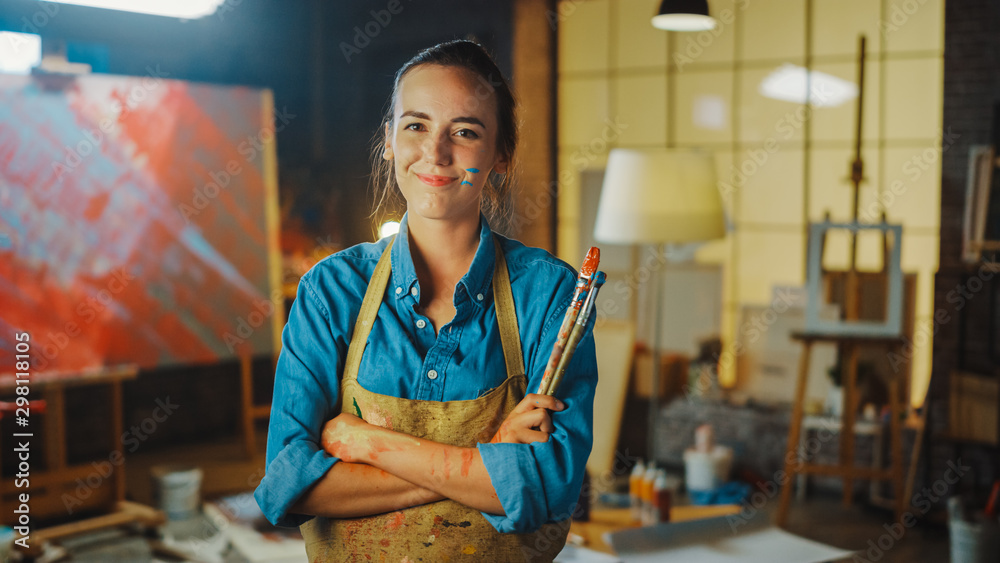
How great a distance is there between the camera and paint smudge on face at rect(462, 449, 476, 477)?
42.9 inches

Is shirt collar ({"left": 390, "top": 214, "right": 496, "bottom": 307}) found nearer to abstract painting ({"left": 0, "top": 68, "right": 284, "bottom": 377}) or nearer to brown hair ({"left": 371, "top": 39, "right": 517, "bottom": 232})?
brown hair ({"left": 371, "top": 39, "right": 517, "bottom": 232})

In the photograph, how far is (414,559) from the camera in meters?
1.14

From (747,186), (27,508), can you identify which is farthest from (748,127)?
(27,508)

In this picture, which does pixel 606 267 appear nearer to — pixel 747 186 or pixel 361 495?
pixel 747 186

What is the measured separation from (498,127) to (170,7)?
5401 millimetres

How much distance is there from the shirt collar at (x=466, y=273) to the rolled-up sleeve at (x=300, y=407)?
113 millimetres

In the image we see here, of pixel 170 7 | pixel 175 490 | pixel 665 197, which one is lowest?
pixel 175 490

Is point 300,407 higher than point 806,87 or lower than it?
lower

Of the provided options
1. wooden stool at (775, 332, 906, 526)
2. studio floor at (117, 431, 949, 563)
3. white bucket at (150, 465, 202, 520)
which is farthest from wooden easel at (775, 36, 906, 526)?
white bucket at (150, 465, 202, 520)

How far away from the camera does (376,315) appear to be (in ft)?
3.84

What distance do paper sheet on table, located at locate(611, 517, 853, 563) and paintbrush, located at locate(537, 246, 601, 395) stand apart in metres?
1.17

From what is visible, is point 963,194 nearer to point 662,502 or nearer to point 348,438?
point 662,502

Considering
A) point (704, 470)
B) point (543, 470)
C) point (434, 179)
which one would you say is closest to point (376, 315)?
point (434, 179)

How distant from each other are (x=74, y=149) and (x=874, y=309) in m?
4.64
